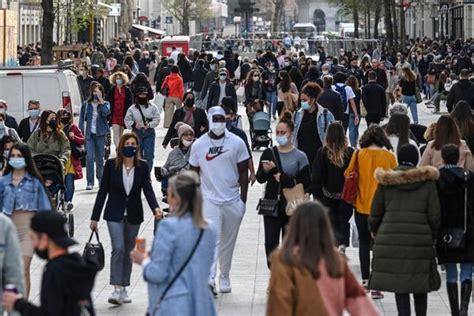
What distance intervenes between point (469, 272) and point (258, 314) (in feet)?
5.84

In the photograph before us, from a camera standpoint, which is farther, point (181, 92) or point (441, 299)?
point (181, 92)

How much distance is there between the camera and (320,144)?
1886 cm

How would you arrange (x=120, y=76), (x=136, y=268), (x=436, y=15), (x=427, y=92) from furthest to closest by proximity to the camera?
(x=436, y=15), (x=427, y=92), (x=120, y=76), (x=136, y=268)

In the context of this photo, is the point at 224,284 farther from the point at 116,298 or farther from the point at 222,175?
the point at 116,298

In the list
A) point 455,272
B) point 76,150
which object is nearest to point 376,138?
point 455,272

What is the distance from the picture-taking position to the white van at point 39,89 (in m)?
24.2

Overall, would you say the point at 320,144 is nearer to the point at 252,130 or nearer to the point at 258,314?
the point at 258,314

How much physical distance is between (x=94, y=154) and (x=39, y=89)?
1351mm

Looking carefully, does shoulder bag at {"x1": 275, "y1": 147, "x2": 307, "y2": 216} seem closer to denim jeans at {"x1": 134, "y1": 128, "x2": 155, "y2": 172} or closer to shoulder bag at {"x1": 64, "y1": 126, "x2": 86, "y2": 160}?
shoulder bag at {"x1": 64, "y1": 126, "x2": 86, "y2": 160}

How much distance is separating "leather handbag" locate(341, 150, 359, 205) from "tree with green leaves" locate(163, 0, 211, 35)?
10733 centimetres

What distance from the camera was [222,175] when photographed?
48.2 ft

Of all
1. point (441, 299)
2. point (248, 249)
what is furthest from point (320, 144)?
point (441, 299)

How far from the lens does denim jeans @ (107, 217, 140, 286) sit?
1423 centimetres

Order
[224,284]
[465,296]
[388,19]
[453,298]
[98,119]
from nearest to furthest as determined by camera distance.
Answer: [453,298] → [465,296] → [224,284] → [98,119] → [388,19]
